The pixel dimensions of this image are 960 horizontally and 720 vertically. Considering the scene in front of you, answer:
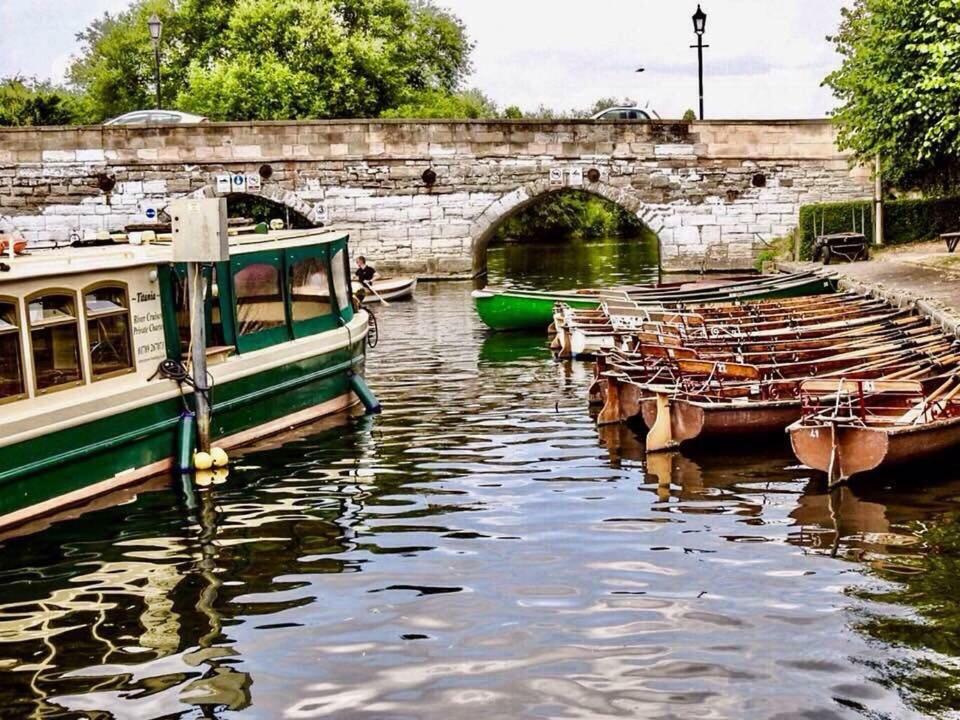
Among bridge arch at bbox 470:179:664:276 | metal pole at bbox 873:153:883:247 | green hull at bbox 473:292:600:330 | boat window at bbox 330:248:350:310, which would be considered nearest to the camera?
boat window at bbox 330:248:350:310

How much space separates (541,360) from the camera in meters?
18.5

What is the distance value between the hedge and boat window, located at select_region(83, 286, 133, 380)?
63.4 ft

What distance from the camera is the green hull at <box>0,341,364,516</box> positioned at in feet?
31.0

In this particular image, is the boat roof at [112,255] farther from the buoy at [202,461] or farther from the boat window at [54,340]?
the buoy at [202,461]

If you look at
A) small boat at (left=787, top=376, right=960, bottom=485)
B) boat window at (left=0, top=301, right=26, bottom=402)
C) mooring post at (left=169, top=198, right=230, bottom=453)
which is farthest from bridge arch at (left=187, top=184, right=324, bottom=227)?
boat window at (left=0, top=301, right=26, bottom=402)

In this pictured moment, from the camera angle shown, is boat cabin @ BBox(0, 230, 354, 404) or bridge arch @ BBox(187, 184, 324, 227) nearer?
boat cabin @ BBox(0, 230, 354, 404)

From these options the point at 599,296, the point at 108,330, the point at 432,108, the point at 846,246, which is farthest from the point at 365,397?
the point at 432,108

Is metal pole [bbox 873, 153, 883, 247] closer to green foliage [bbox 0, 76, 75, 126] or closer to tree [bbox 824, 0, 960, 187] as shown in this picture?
tree [bbox 824, 0, 960, 187]

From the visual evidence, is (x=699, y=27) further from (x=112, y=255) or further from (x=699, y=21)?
(x=112, y=255)

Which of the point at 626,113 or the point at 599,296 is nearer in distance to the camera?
the point at 599,296

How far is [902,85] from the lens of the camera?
23000mm

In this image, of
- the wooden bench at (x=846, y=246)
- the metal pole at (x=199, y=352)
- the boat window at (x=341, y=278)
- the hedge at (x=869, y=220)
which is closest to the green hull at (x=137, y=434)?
the metal pole at (x=199, y=352)

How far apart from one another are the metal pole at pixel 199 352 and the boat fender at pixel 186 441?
7 centimetres

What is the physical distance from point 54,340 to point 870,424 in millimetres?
6150
